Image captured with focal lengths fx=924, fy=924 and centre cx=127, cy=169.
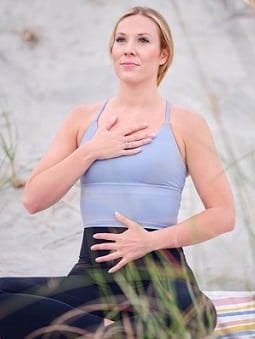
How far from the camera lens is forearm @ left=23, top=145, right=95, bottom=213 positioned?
1511 mm

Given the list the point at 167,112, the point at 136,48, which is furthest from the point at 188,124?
the point at 136,48

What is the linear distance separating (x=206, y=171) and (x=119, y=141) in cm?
15

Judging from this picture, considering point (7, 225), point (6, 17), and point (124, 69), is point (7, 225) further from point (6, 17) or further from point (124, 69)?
point (124, 69)

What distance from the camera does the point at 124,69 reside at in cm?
157

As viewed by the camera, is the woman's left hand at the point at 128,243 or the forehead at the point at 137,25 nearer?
the woman's left hand at the point at 128,243

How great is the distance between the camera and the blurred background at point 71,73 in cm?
261

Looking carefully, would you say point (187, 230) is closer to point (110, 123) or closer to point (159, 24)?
point (110, 123)

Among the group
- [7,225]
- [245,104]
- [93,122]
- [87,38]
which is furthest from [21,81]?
[93,122]

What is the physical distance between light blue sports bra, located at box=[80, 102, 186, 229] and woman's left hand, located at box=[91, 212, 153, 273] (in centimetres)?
3

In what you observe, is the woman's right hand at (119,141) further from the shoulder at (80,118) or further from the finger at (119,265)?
the finger at (119,265)

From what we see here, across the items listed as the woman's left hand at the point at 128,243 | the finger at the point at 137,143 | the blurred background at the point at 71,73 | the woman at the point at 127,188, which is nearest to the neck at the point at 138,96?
the woman at the point at 127,188

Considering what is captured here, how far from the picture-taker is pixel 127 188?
1.51 metres

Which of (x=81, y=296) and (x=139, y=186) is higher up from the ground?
(x=139, y=186)

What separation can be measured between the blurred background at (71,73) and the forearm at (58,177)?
3.35 ft
